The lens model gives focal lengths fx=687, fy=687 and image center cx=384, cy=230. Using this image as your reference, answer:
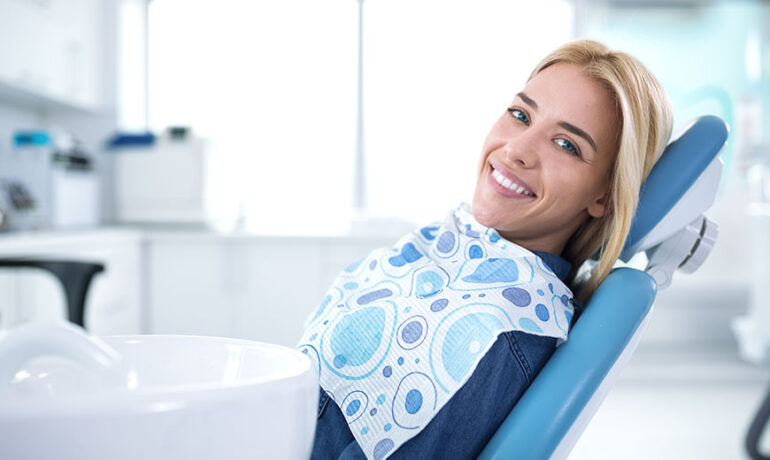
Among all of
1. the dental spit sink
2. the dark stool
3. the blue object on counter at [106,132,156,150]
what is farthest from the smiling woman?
the blue object on counter at [106,132,156,150]

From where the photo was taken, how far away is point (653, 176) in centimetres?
97

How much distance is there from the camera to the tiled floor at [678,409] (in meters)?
2.49

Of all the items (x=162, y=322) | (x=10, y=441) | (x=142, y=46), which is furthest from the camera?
(x=142, y=46)

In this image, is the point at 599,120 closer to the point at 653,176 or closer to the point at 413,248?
the point at 653,176

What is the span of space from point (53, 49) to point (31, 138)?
0.41m

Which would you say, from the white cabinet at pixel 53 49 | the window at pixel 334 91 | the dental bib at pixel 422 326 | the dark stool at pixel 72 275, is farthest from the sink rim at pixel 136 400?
the window at pixel 334 91

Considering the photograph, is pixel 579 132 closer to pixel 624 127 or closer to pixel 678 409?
pixel 624 127

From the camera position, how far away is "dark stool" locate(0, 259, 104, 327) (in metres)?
1.77

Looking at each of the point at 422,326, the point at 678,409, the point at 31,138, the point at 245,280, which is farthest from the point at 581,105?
the point at 31,138

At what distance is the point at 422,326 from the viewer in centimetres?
85

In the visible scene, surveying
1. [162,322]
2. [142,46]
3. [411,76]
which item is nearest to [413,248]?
[162,322]

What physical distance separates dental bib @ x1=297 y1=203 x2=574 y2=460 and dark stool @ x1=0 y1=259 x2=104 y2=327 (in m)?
1.05

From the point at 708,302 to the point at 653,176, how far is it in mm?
3422

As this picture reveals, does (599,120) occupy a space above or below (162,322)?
above
